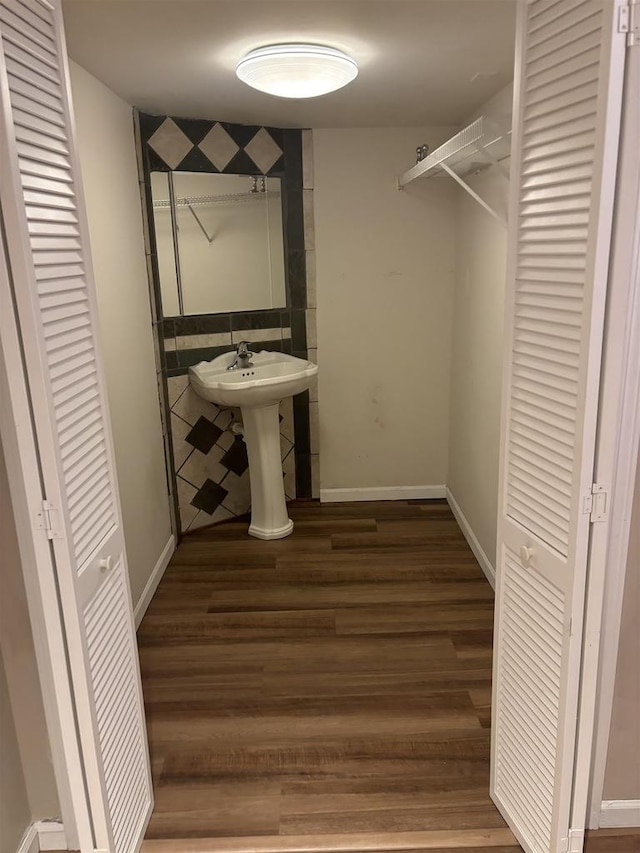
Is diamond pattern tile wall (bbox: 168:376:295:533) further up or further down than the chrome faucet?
further down

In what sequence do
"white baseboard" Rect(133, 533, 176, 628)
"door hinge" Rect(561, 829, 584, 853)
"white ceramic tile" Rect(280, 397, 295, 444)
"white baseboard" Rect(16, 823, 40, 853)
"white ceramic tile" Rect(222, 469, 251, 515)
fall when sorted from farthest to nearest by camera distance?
"white ceramic tile" Rect(280, 397, 295, 444)
"white ceramic tile" Rect(222, 469, 251, 515)
"white baseboard" Rect(133, 533, 176, 628)
"white baseboard" Rect(16, 823, 40, 853)
"door hinge" Rect(561, 829, 584, 853)

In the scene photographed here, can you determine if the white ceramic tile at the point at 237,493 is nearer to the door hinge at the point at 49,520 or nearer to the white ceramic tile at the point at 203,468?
the white ceramic tile at the point at 203,468

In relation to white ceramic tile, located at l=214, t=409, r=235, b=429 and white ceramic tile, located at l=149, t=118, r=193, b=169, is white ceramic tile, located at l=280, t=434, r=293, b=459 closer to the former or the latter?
white ceramic tile, located at l=214, t=409, r=235, b=429

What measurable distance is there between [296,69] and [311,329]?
5.99ft

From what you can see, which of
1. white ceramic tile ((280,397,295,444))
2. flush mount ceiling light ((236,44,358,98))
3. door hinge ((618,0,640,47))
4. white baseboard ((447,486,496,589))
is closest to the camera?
door hinge ((618,0,640,47))

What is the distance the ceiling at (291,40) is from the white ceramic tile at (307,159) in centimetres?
47

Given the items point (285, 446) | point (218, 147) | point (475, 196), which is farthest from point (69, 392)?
point (285, 446)

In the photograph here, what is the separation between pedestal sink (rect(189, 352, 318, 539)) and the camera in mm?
3336

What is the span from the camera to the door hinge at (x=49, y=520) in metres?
1.42

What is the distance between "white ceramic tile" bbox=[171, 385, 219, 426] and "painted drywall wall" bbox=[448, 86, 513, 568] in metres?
1.41

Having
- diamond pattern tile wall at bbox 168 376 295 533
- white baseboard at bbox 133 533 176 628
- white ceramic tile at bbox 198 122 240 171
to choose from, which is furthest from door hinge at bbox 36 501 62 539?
white ceramic tile at bbox 198 122 240 171

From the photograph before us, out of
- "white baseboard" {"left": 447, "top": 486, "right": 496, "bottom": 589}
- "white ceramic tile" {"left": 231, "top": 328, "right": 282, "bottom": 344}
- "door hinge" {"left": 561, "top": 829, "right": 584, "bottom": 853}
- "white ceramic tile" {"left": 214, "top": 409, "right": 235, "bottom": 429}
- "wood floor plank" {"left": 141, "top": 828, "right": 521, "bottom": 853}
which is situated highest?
"white ceramic tile" {"left": 231, "top": 328, "right": 282, "bottom": 344}

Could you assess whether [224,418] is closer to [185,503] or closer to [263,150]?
[185,503]

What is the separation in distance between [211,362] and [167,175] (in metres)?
0.97
